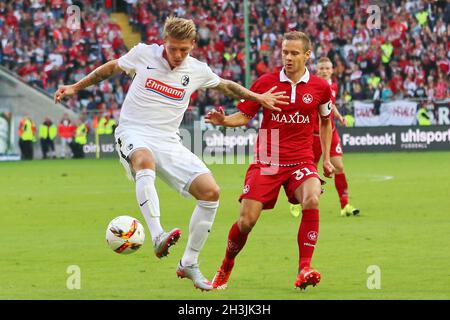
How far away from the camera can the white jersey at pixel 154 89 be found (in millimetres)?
9594

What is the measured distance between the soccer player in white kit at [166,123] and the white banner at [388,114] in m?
25.2

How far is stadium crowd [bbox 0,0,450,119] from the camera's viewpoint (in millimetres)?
37562

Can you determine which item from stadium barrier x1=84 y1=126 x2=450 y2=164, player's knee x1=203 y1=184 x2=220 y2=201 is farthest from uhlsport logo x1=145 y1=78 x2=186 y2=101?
stadium barrier x1=84 y1=126 x2=450 y2=164

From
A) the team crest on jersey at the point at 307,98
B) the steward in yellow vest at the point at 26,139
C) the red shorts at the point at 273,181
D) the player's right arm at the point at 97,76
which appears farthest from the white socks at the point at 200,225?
the steward in yellow vest at the point at 26,139

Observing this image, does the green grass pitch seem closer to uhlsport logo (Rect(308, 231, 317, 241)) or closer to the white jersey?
uhlsport logo (Rect(308, 231, 317, 241))

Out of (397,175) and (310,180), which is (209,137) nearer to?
(397,175)

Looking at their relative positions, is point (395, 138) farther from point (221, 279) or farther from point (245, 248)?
point (221, 279)

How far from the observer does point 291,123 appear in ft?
31.9

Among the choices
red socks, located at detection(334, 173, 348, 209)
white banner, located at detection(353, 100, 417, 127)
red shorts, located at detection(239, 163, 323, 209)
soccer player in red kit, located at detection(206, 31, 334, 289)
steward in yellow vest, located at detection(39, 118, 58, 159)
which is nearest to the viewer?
soccer player in red kit, located at detection(206, 31, 334, 289)

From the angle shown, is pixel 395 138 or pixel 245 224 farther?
pixel 395 138

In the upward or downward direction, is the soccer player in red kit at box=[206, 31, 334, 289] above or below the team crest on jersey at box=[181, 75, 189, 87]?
below

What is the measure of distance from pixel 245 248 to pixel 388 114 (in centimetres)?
2291

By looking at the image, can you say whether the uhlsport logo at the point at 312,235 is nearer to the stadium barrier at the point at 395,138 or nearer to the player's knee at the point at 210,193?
the player's knee at the point at 210,193

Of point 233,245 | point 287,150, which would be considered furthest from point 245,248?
point 287,150
